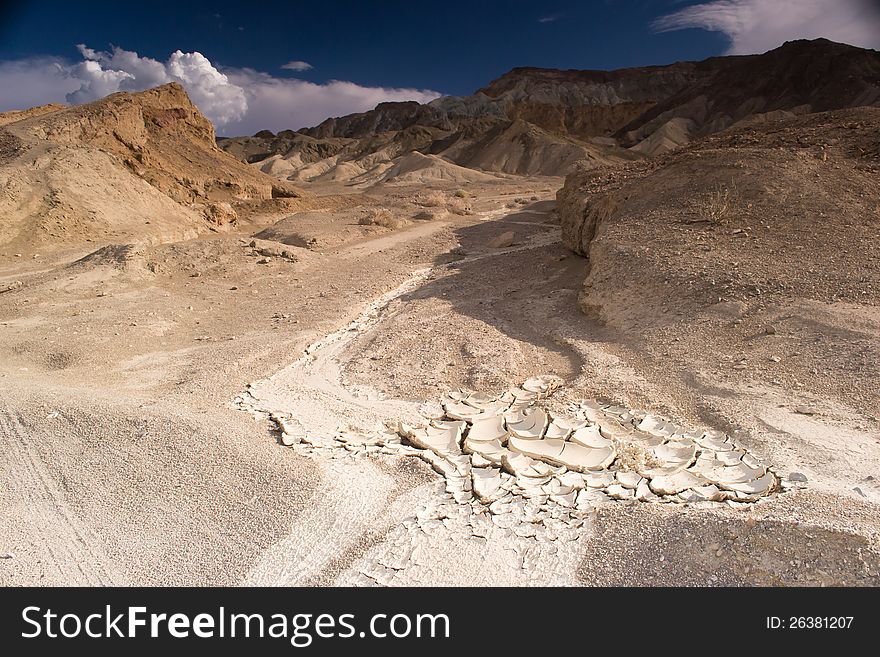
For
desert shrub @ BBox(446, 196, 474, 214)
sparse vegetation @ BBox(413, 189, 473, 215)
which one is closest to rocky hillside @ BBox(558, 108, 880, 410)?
desert shrub @ BBox(446, 196, 474, 214)

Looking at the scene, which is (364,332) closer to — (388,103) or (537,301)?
(537,301)

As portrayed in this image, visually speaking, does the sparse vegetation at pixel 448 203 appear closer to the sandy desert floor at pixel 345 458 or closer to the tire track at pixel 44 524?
the sandy desert floor at pixel 345 458

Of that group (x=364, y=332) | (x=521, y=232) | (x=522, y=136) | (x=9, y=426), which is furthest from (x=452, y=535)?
(x=522, y=136)

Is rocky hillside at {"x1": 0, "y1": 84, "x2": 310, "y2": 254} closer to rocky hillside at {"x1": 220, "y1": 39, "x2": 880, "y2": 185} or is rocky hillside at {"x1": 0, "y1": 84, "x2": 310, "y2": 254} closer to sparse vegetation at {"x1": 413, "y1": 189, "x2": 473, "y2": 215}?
sparse vegetation at {"x1": 413, "y1": 189, "x2": 473, "y2": 215}

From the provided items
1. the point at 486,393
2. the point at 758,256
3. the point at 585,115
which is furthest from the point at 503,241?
the point at 585,115

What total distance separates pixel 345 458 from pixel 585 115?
64.9 m

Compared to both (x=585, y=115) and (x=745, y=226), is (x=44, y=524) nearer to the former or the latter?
(x=745, y=226)

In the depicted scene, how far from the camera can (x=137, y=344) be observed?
691 cm

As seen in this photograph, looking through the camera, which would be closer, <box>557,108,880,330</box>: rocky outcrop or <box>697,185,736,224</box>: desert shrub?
<box>557,108,880,330</box>: rocky outcrop

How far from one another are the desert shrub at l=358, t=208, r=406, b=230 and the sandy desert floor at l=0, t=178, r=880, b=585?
7.45 metres

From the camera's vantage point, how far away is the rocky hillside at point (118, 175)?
13.5 m

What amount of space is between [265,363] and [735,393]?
471cm

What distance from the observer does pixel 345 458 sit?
3.86m

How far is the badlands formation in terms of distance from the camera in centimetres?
287
